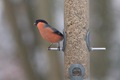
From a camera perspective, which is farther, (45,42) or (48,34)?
(45,42)

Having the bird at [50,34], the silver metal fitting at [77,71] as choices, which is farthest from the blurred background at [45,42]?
the silver metal fitting at [77,71]

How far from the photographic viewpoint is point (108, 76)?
985 centimetres

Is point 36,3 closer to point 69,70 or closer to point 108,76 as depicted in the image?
point 108,76

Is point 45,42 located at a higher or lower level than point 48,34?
lower

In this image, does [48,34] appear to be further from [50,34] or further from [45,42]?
[45,42]

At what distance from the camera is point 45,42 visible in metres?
9.12

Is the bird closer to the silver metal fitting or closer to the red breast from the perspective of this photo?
the red breast

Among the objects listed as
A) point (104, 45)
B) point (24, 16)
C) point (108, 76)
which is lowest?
point (108, 76)

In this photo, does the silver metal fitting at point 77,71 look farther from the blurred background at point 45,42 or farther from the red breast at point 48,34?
the blurred background at point 45,42

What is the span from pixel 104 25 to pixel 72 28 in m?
4.47

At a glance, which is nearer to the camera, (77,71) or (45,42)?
(77,71)

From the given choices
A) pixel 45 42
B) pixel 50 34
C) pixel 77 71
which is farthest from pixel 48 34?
pixel 45 42

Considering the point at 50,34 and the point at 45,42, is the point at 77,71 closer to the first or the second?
the point at 50,34

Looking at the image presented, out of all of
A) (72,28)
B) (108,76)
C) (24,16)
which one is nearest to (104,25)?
(108,76)
